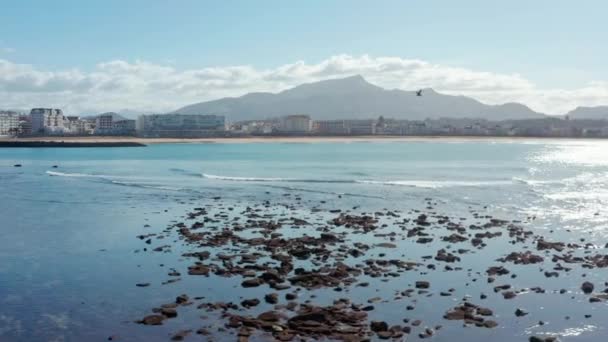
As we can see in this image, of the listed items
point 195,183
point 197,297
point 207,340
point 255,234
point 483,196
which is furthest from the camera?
point 195,183

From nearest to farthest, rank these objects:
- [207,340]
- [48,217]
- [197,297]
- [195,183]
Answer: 1. [207,340]
2. [197,297]
3. [48,217]
4. [195,183]

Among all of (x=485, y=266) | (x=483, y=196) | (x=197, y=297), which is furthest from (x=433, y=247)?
(x=483, y=196)

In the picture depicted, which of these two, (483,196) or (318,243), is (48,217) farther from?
(483,196)

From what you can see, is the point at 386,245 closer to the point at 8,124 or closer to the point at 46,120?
the point at 46,120

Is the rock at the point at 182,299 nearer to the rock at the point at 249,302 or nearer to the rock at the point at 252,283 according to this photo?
the rock at the point at 249,302

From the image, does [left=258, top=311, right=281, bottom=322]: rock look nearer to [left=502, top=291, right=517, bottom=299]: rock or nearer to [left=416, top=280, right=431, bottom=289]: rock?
[left=416, top=280, right=431, bottom=289]: rock

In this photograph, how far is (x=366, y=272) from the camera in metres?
14.2

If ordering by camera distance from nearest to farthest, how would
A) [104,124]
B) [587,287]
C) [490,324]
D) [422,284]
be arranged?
[490,324] → [587,287] → [422,284] → [104,124]

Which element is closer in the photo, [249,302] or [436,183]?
[249,302]

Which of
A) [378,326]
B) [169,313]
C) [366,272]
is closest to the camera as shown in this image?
[378,326]

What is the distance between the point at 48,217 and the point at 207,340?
646 inches

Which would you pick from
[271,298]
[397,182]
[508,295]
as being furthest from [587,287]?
[397,182]

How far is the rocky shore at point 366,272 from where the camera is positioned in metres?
10.8

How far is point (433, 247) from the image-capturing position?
56.6ft
